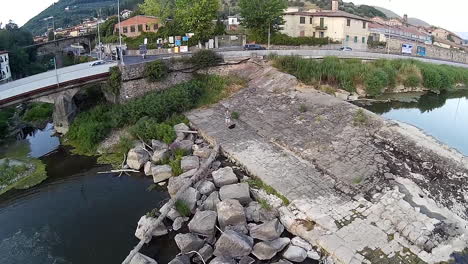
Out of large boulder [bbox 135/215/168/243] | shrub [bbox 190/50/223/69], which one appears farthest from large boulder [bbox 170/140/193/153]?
shrub [bbox 190/50/223/69]

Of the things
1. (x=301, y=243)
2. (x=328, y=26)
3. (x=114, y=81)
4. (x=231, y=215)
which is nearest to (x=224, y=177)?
(x=231, y=215)

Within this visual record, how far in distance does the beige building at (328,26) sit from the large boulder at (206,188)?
4063 centimetres

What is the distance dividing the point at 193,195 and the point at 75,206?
21.9 ft

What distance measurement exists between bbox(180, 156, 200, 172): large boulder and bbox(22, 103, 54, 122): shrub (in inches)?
824

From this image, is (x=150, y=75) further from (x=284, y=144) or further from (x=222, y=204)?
(x=222, y=204)

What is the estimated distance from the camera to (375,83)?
37.2 m

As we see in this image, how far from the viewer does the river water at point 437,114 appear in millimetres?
28991

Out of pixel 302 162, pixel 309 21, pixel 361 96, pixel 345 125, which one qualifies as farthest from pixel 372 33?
pixel 302 162

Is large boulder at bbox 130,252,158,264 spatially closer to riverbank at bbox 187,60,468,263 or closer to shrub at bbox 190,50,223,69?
riverbank at bbox 187,60,468,263

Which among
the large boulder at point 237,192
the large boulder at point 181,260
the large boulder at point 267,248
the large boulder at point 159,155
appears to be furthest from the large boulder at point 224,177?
the large boulder at point 181,260

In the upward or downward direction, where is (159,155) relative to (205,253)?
upward

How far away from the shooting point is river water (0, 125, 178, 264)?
15445mm

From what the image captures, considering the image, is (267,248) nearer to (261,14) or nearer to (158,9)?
(261,14)

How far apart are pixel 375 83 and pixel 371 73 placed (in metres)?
1.33
